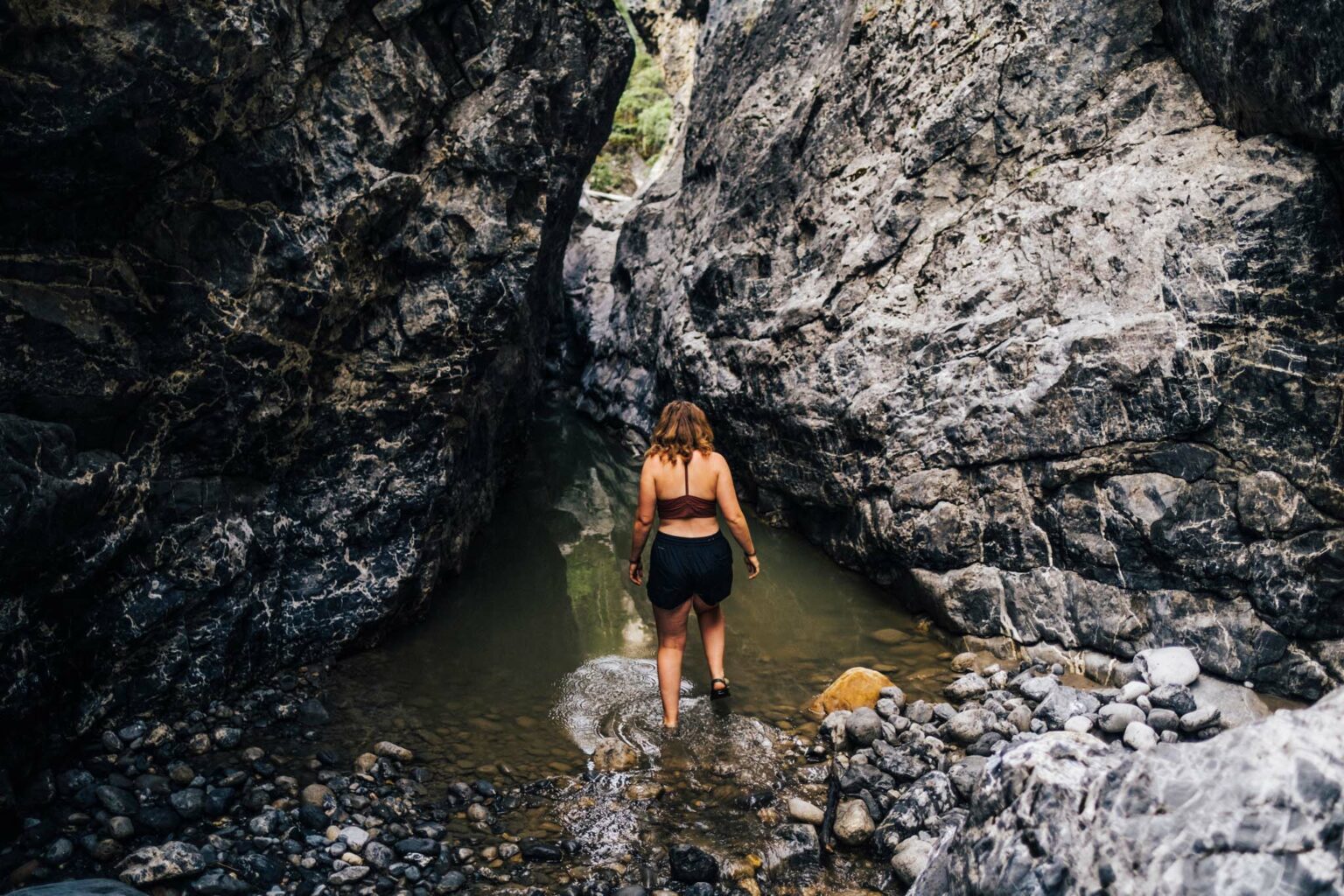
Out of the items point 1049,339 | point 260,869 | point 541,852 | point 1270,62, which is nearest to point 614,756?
point 541,852

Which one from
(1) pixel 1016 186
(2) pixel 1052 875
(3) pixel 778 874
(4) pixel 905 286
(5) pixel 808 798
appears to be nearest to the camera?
(2) pixel 1052 875

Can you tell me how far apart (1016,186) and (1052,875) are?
23.2 feet

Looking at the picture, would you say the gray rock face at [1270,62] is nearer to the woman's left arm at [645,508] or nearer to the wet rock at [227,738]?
the woman's left arm at [645,508]

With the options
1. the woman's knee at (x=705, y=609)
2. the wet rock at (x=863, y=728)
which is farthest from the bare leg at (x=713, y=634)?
the wet rock at (x=863, y=728)

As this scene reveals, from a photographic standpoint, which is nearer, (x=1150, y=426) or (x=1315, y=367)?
(x=1315, y=367)

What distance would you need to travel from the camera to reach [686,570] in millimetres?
6148

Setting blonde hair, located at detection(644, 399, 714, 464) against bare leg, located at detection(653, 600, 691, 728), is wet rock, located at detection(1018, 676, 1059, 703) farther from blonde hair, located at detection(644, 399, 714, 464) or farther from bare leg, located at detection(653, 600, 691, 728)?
blonde hair, located at detection(644, 399, 714, 464)

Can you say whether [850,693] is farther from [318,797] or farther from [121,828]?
[121,828]

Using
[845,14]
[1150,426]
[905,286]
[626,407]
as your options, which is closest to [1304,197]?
[1150,426]

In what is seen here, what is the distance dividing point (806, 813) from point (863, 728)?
889 millimetres

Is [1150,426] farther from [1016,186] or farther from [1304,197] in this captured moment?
[1016,186]

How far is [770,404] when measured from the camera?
34.7ft

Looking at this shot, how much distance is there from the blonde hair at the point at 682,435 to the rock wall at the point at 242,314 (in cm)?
254

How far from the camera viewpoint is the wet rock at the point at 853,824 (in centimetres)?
461
